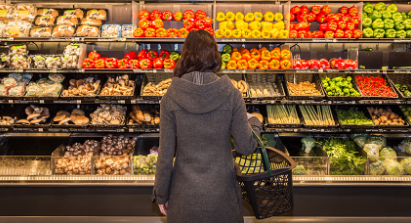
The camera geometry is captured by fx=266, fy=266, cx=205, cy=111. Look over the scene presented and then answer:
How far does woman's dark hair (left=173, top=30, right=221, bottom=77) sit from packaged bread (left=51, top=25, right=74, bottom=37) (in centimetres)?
269

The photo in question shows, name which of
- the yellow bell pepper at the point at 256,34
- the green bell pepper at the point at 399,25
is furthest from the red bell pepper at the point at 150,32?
the green bell pepper at the point at 399,25

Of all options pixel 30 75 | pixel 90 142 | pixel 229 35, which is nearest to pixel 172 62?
pixel 229 35

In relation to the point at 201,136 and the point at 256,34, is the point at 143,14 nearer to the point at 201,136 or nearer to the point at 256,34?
the point at 256,34

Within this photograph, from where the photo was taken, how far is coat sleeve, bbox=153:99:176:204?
5.18ft

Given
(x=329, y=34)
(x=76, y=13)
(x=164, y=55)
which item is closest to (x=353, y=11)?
(x=329, y=34)

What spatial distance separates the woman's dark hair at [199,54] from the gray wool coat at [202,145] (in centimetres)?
5

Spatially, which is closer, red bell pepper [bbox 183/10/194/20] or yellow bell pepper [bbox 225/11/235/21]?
red bell pepper [bbox 183/10/194/20]

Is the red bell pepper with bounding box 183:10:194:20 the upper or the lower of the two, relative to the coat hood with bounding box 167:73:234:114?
upper

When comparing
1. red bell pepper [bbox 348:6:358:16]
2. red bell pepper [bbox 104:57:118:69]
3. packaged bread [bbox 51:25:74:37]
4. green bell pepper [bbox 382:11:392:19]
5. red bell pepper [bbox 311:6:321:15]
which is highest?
red bell pepper [bbox 311:6:321:15]

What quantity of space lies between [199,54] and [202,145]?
53cm

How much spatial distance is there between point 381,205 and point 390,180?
0.32 metres

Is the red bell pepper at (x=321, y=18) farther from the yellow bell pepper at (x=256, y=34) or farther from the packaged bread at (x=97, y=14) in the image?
the packaged bread at (x=97, y=14)

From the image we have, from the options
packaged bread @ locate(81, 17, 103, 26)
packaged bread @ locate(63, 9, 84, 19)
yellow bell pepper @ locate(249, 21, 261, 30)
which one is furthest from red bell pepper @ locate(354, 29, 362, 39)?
packaged bread @ locate(63, 9, 84, 19)

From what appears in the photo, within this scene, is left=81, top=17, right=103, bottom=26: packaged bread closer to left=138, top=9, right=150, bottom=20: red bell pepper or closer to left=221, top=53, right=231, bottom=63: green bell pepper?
left=138, top=9, right=150, bottom=20: red bell pepper
